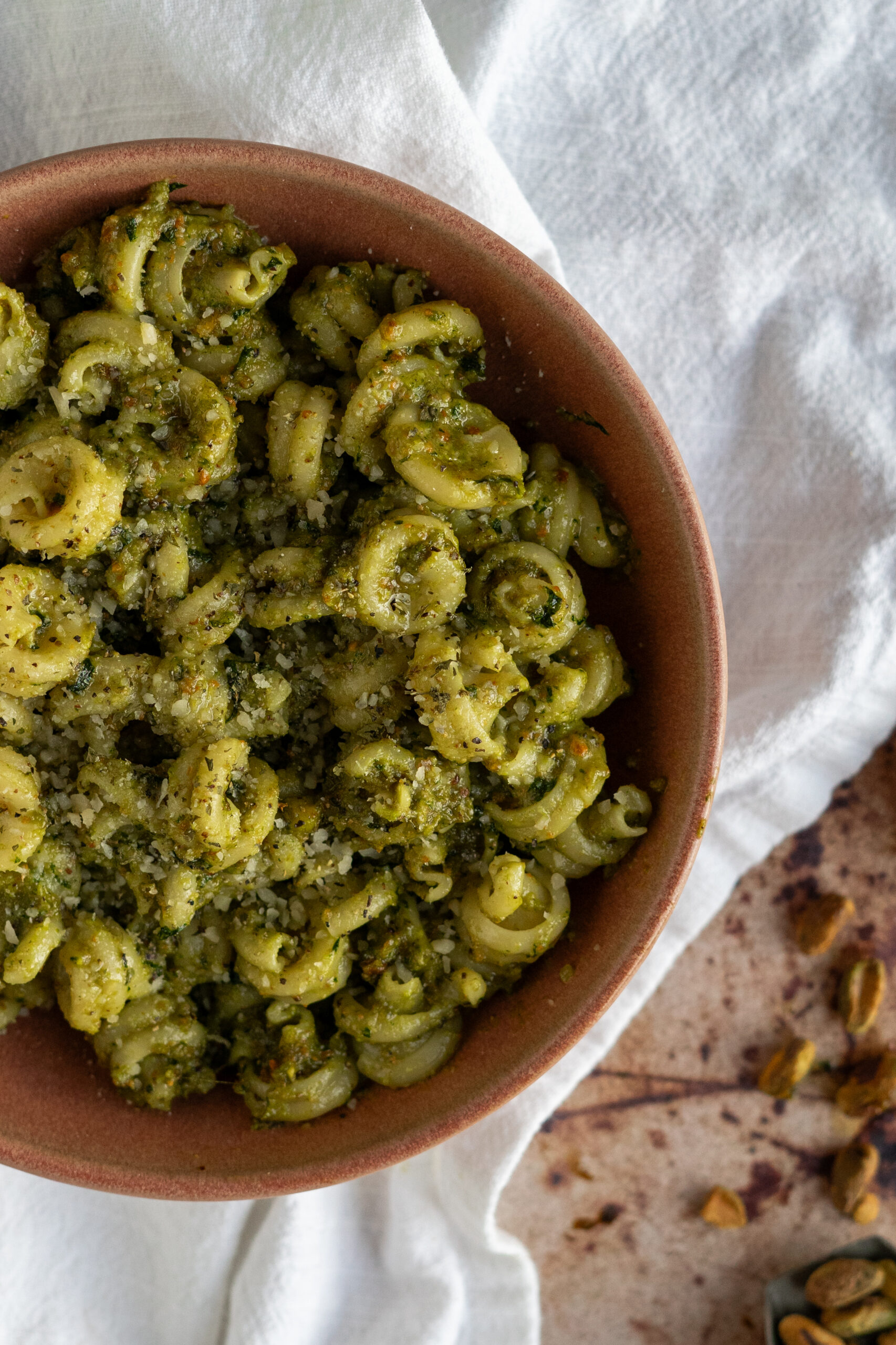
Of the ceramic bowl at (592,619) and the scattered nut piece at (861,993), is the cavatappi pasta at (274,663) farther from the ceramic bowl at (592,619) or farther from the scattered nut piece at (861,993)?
the scattered nut piece at (861,993)

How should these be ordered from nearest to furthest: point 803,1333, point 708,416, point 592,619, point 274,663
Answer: point 274,663 → point 592,619 → point 708,416 → point 803,1333

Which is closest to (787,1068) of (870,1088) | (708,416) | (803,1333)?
(870,1088)

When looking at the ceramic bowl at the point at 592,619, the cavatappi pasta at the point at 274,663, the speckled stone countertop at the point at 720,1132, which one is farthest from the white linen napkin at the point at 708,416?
the cavatappi pasta at the point at 274,663

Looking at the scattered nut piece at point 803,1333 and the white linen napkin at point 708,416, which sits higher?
the white linen napkin at point 708,416

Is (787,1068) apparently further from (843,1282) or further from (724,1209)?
(843,1282)

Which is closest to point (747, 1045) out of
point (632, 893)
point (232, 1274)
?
point (632, 893)

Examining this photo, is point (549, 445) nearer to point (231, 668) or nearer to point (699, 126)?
point (231, 668)
